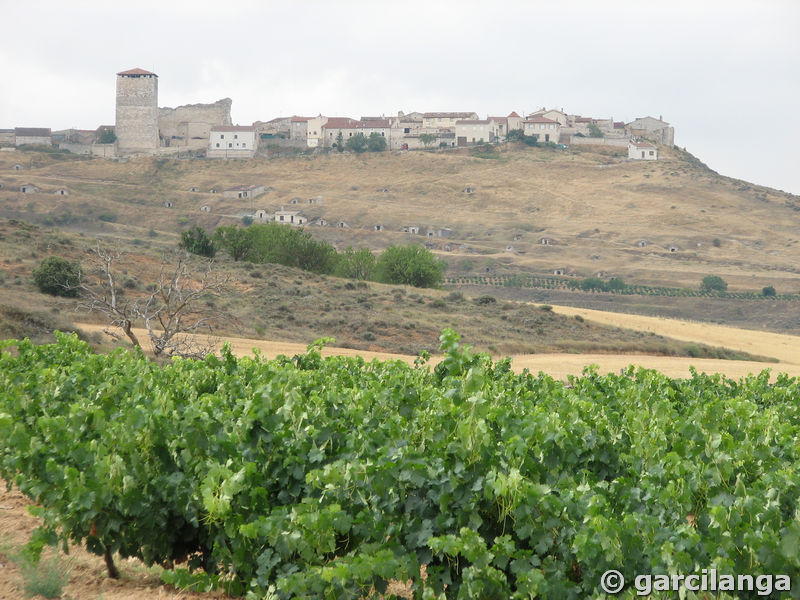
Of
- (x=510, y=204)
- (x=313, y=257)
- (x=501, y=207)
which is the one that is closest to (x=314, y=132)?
(x=501, y=207)

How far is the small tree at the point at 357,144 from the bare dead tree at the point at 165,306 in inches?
3565

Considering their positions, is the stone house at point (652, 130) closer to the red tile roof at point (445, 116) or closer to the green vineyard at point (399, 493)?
the red tile roof at point (445, 116)

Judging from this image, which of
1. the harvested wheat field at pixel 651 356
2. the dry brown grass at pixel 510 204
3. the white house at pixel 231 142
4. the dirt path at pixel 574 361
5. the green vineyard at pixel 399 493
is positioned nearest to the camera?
the green vineyard at pixel 399 493

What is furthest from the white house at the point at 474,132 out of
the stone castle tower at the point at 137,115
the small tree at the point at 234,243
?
the small tree at the point at 234,243

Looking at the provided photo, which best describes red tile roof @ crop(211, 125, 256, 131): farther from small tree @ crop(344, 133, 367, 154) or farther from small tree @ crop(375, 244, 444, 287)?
small tree @ crop(375, 244, 444, 287)

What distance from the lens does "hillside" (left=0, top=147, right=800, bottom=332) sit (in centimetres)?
9319

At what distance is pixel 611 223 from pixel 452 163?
2999 cm

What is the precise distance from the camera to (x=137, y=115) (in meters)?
136

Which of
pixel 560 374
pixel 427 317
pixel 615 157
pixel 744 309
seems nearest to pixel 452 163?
pixel 615 157

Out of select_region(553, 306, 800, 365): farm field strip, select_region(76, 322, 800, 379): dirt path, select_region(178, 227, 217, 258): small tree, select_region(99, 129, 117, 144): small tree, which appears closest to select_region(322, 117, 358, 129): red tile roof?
select_region(99, 129, 117, 144): small tree

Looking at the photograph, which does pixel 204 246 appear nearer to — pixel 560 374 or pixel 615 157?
pixel 560 374

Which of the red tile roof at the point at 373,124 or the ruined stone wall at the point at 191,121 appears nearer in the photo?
the ruined stone wall at the point at 191,121

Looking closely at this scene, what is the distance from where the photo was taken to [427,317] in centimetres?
4250

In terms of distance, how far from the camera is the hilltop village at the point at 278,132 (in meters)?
136
